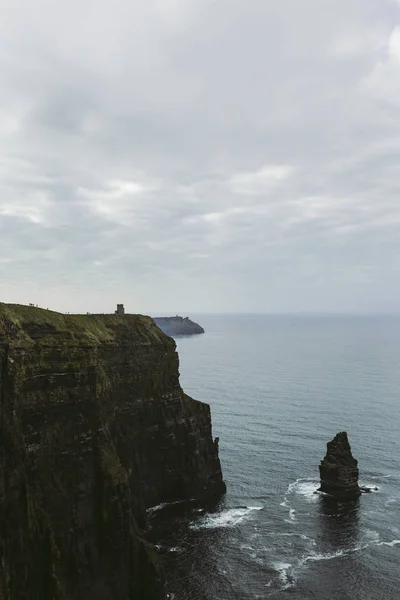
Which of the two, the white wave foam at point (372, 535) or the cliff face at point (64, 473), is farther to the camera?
the white wave foam at point (372, 535)

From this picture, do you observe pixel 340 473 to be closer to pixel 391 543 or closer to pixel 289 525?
pixel 289 525

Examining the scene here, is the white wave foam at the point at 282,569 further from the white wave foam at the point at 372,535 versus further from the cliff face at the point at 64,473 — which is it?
the cliff face at the point at 64,473

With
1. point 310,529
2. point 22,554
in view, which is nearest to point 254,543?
point 310,529

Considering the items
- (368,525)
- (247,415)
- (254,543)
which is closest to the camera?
(254,543)

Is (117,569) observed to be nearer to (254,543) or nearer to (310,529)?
(254,543)

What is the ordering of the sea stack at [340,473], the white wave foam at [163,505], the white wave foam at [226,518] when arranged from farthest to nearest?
the sea stack at [340,473] → the white wave foam at [163,505] → the white wave foam at [226,518]

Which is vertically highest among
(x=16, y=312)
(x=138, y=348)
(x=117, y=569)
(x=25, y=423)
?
(x=16, y=312)

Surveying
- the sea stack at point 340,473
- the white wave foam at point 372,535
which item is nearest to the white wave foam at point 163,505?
the sea stack at point 340,473

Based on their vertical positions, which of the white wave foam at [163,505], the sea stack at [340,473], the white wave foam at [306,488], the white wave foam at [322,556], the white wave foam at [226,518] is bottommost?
the white wave foam at [322,556]
